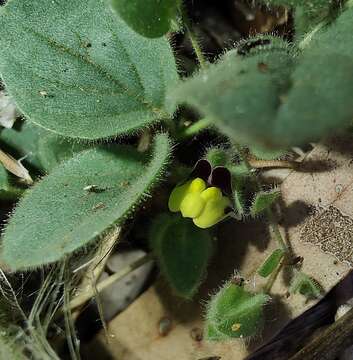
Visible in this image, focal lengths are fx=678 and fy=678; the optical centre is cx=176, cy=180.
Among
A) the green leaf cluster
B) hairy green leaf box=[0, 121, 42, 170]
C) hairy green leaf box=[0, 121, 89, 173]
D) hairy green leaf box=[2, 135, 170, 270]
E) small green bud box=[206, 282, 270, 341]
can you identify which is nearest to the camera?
the green leaf cluster

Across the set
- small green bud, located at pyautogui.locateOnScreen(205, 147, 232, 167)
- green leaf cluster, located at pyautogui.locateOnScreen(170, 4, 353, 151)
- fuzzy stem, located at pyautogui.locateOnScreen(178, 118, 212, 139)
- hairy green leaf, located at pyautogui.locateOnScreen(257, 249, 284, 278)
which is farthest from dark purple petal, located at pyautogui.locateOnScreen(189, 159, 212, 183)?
green leaf cluster, located at pyautogui.locateOnScreen(170, 4, 353, 151)

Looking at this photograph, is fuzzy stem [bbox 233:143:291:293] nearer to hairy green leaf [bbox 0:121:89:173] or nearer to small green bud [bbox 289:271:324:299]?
small green bud [bbox 289:271:324:299]

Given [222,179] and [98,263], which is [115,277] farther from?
[222,179]

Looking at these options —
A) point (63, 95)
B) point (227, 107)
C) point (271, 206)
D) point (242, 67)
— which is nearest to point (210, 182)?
point (271, 206)

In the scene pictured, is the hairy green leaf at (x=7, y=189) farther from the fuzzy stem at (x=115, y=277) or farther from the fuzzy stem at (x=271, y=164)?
the fuzzy stem at (x=271, y=164)

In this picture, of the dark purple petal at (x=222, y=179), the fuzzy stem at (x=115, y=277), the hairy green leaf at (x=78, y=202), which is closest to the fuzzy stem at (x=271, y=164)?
the dark purple petal at (x=222, y=179)

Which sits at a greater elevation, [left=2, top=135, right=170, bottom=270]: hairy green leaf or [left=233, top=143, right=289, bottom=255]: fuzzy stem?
[left=2, top=135, right=170, bottom=270]: hairy green leaf

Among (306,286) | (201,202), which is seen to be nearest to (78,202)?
(201,202)
